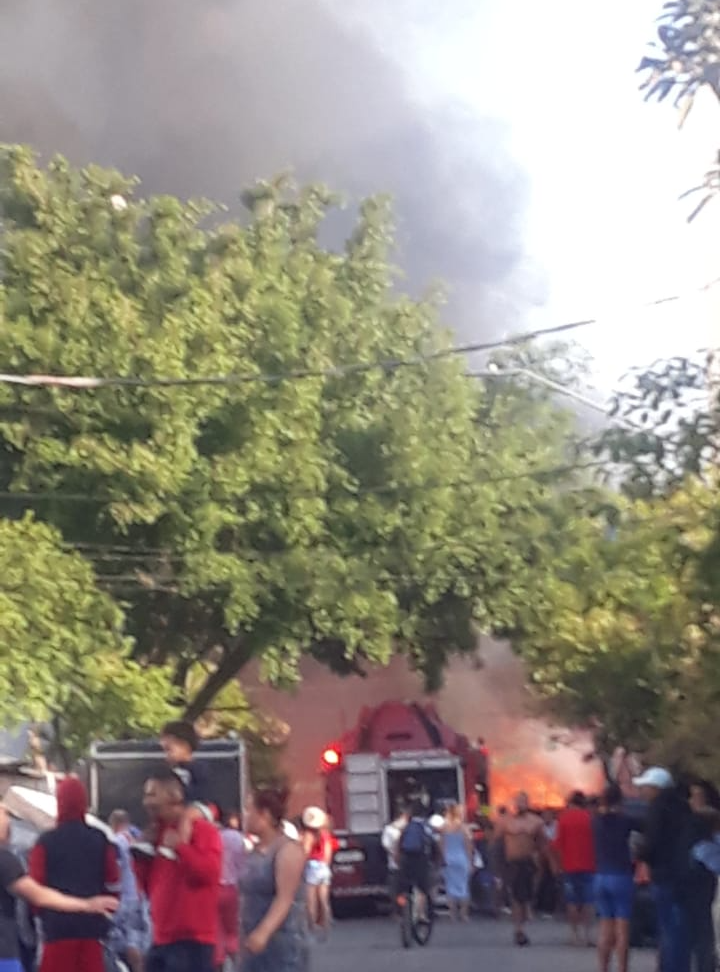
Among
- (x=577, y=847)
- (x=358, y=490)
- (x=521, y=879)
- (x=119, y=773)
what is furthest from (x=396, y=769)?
(x=577, y=847)

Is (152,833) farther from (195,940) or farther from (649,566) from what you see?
(649,566)

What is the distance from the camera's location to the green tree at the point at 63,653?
25703 millimetres

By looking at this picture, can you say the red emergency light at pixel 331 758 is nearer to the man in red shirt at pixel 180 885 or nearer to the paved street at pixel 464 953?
the paved street at pixel 464 953

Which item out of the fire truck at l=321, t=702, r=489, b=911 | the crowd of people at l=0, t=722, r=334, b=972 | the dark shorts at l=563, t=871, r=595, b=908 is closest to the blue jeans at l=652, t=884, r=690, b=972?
the crowd of people at l=0, t=722, r=334, b=972

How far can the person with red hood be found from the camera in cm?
889

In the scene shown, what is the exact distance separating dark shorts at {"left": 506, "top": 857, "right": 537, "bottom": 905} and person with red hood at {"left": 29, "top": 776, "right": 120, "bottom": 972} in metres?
13.4

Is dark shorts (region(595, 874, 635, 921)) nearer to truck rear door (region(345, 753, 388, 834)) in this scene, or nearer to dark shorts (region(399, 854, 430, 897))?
dark shorts (region(399, 854, 430, 897))

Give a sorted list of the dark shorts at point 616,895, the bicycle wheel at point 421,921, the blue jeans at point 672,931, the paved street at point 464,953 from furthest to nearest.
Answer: the bicycle wheel at point 421,921 → the paved street at point 464,953 → the dark shorts at point 616,895 → the blue jeans at point 672,931

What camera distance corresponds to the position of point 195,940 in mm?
8844

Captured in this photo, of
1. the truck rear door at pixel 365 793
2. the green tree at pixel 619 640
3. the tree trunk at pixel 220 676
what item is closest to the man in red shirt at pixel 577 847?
the green tree at pixel 619 640

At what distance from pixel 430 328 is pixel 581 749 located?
2283 centimetres

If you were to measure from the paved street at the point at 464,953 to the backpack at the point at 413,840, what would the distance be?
105 centimetres

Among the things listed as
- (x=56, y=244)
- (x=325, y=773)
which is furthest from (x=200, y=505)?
(x=325, y=773)

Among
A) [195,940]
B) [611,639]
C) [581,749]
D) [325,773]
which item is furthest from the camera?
[581,749]
